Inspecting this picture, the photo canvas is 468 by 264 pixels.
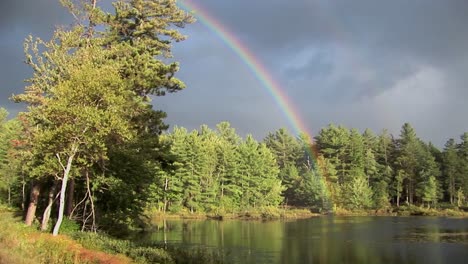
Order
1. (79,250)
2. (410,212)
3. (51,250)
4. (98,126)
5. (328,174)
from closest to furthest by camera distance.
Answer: (51,250), (79,250), (98,126), (410,212), (328,174)

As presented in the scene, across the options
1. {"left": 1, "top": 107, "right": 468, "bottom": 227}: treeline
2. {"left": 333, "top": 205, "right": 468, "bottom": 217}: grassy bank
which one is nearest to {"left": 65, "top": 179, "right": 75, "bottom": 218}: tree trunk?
{"left": 1, "top": 107, "right": 468, "bottom": 227}: treeline

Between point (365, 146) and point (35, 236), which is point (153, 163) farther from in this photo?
point (365, 146)

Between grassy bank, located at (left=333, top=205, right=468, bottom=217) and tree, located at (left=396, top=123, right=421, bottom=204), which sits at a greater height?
tree, located at (left=396, top=123, right=421, bottom=204)

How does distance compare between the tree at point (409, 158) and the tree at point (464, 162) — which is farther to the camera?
the tree at point (409, 158)

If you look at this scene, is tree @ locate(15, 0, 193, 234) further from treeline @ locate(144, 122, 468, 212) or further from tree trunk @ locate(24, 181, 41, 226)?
treeline @ locate(144, 122, 468, 212)

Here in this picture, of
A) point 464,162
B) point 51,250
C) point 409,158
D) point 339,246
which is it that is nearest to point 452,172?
point 464,162

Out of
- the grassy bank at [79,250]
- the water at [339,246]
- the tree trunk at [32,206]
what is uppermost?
the tree trunk at [32,206]

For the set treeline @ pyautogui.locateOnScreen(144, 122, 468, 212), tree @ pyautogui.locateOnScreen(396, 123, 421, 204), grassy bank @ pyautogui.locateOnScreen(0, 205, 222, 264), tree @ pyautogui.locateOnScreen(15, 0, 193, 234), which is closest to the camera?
grassy bank @ pyautogui.locateOnScreen(0, 205, 222, 264)

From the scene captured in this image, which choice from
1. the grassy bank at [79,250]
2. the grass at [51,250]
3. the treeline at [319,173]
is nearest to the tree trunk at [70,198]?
the grassy bank at [79,250]

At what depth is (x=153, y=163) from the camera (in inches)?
1330

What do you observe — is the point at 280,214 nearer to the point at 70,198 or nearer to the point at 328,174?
the point at 328,174

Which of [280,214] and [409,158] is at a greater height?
[409,158]

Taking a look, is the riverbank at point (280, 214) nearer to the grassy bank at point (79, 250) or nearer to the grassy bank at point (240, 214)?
the grassy bank at point (240, 214)

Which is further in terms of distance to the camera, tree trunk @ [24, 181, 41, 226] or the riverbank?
the riverbank
